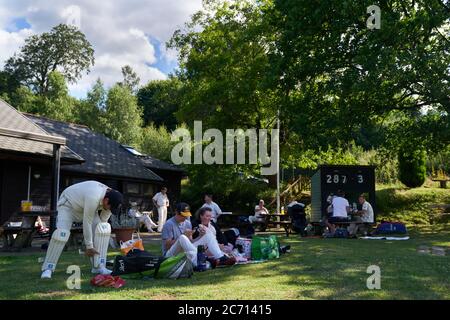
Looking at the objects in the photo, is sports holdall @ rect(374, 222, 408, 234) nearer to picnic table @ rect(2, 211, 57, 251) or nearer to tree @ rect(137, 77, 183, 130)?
picnic table @ rect(2, 211, 57, 251)

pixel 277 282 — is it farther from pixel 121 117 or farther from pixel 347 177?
pixel 121 117

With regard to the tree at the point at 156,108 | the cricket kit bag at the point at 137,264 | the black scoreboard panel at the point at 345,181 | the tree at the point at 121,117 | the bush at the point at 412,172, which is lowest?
the cricket kit bag at the point at 137,264

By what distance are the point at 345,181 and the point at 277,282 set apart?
13774mm

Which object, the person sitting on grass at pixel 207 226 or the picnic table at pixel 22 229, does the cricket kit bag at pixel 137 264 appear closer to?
the person sitting on grass at pixel 207 226

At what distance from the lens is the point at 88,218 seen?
22.8ft

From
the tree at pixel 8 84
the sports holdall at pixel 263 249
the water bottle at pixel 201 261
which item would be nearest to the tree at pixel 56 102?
the tree at pixel 8 84

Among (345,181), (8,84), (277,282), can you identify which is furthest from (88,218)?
(8,84)

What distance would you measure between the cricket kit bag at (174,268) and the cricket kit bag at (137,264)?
0.26 feet

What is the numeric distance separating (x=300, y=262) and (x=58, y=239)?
4.24 m

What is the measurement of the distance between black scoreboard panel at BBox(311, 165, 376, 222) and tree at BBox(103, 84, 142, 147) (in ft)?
90.4

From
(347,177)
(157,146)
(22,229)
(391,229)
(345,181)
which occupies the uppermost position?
(157,146)

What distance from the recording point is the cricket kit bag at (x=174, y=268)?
6.98 m

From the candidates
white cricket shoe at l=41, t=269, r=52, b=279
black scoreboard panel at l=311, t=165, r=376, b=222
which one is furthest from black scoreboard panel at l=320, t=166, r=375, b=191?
white cricket shoe at l=41, t=269, r=52, b=279

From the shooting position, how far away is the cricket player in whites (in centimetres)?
692
